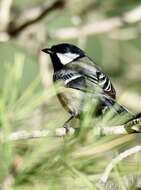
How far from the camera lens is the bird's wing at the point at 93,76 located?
1.80 meters

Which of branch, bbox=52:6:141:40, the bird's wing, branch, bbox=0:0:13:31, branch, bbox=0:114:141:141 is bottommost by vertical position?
branch, bbox=0:114:141:141

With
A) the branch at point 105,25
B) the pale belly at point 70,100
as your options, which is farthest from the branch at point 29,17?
the pale belly at point 70,100

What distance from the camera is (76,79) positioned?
1.87 m

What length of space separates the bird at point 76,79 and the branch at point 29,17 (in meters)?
0.26

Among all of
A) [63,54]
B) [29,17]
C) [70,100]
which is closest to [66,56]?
[63,54]

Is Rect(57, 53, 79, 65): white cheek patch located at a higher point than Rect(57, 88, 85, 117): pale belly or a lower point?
higher

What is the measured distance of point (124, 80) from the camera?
306cm

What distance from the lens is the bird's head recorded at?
2.15m

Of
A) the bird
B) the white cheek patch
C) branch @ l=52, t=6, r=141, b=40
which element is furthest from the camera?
branch @ l=52, t=6, r=141, b=40

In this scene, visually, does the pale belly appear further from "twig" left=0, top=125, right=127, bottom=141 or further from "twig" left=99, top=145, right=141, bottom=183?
"twig" left=99, top=145, right=141, bottom=183

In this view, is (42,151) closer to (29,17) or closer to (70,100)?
(70,100)

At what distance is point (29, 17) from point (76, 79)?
0.65m

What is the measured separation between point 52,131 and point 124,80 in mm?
2054

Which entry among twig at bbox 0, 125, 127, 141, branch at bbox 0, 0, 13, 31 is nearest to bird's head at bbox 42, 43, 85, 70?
branch at bbox 0, 0, 13, 31
